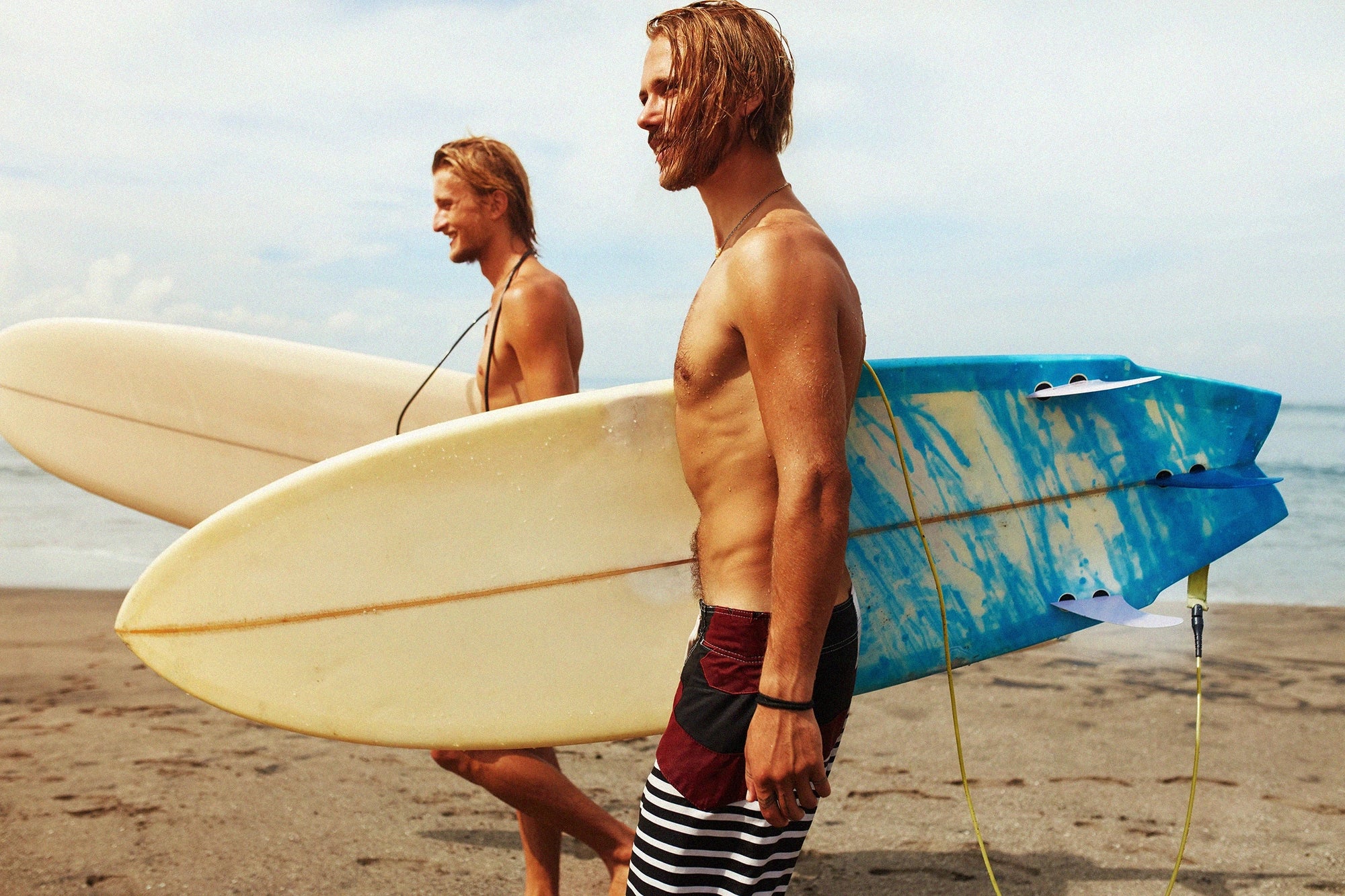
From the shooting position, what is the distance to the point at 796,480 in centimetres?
119

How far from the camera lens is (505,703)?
79.9 inches

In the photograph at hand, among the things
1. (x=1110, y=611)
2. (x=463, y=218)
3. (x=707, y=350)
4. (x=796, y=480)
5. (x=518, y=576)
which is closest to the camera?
(x=796, y=480)

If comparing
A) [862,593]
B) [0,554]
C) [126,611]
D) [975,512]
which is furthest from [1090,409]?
[0,554]

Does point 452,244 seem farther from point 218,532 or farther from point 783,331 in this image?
point 783,331

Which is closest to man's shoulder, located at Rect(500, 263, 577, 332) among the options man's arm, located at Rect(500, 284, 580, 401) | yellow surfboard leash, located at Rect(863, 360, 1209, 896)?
man's arm, located at Rect(500, 284, 580, 401)

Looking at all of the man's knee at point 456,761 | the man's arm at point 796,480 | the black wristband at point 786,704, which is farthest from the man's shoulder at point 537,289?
the black wristband at point 786,704

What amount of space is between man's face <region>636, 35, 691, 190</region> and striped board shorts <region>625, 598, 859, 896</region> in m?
0.63

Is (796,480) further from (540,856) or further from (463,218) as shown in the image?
(463,218)

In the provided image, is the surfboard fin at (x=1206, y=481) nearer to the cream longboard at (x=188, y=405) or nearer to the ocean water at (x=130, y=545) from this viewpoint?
the cream longboard at (x=188, y=405)

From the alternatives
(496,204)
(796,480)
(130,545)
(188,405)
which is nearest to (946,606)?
(796,480)

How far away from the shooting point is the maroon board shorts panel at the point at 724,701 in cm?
127

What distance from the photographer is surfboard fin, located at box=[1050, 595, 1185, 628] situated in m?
2.13

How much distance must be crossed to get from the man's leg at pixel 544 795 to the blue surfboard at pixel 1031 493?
767 millimetres

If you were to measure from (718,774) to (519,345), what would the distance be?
1693 mm
